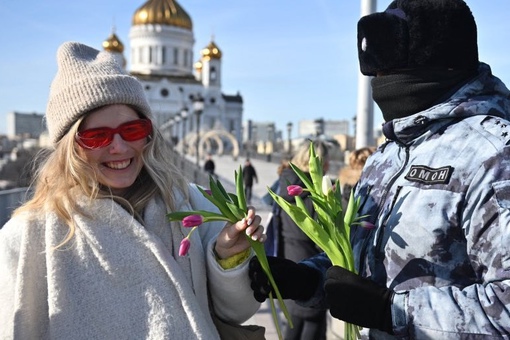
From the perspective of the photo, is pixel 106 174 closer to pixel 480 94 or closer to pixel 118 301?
pixel 118 301

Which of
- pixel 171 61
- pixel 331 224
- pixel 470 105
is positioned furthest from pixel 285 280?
pixel 171 61

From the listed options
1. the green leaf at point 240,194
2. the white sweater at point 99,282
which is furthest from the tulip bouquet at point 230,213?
the white sweater at point 99,282

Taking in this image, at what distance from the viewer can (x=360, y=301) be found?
1.62 m

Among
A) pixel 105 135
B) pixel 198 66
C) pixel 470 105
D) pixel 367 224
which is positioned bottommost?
pixel 367 224

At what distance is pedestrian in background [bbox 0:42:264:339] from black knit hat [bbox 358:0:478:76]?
737mm

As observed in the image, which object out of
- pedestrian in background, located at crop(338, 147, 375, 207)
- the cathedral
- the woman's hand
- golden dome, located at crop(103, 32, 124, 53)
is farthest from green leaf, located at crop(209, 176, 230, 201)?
golden dome, located at crop(103, 32, 124, 53)

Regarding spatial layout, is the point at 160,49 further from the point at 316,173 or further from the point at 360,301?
the point at 360,301

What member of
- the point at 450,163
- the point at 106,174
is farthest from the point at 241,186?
the point at 450,163

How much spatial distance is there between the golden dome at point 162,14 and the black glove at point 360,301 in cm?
7793

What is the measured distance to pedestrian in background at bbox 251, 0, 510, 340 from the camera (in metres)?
1.48

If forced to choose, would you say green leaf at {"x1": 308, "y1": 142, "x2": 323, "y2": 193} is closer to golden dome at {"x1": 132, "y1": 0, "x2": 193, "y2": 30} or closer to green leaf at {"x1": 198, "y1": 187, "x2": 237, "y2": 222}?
green leaf at {"x1": 198, "y1": 187, "x2": 237, "y2": 222}

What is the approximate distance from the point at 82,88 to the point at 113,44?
75.1 metres

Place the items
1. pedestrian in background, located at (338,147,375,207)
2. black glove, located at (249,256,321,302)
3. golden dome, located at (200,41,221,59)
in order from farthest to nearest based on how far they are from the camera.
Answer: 1. golden dome, located at (200,41,221,59)
2. pedestrian in background, located at (338,147,375,207)
3. black glove, located at (249,256,321,302)

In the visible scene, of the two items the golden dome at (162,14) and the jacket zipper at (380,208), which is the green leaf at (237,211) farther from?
the golden dome at (162,14)
